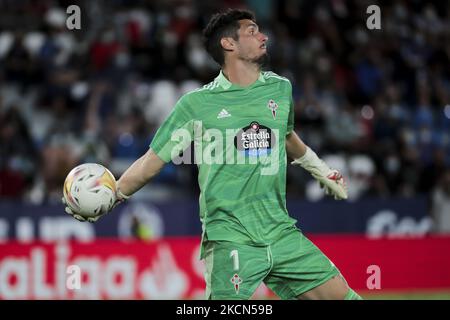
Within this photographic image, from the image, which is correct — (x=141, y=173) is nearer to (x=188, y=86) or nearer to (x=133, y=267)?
(x=133, y=267)

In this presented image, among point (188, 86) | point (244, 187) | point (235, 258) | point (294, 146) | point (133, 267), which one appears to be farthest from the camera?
point (188, 86)

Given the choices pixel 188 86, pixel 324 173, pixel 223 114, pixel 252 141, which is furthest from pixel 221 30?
pixel 188 86

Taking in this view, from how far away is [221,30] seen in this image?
701 centimetres

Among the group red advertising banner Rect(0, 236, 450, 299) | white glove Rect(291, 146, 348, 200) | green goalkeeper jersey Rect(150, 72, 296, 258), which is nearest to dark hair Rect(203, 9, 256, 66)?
green goalkeeper jersey Rect(150, 72, 296, 258)

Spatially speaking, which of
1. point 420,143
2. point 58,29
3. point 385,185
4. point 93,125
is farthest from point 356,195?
point 58,29

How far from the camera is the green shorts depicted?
6.60 meters

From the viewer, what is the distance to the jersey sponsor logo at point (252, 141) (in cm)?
674

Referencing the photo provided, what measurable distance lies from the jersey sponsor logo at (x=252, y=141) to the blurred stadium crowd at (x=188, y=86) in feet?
25.4

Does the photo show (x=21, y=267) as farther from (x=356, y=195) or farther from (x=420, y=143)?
(x=420, y=143)

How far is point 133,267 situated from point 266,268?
6667 mm

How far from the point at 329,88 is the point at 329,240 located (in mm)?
4517

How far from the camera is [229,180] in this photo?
6742mm

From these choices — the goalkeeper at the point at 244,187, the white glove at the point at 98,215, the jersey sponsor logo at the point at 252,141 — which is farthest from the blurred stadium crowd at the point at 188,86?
the jersey sponsor logo at the point at 252,141

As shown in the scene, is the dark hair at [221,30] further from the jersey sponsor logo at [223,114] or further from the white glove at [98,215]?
the white glove at [98,215]
